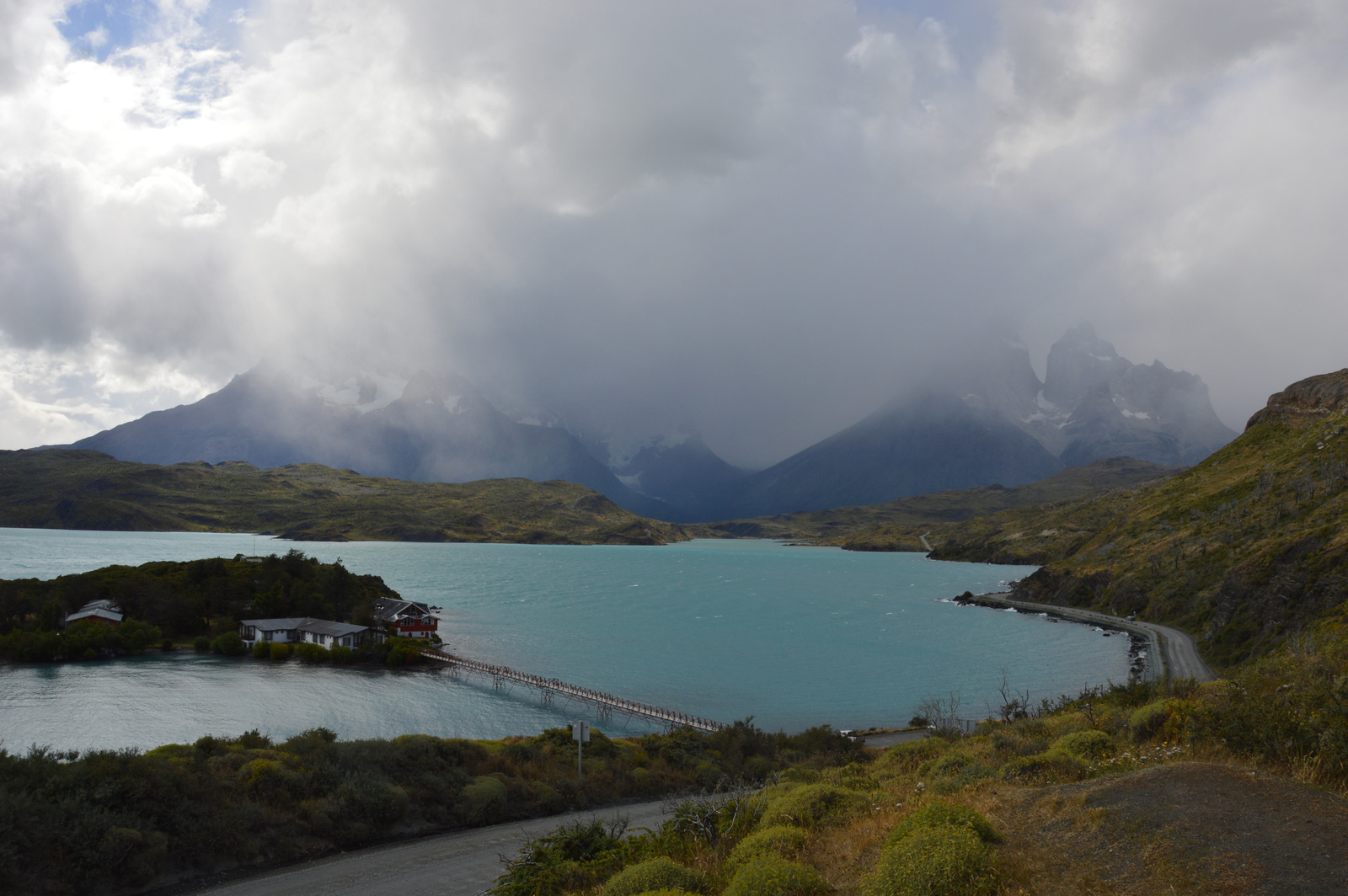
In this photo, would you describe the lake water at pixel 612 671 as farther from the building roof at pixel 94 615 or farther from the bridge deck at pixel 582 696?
the building roof at pixel 94 615

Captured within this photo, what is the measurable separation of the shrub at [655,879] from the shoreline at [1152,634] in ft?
70.5

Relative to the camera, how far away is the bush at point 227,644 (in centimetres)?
7550

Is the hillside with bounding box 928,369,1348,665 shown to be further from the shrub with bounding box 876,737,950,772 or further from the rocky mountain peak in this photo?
the shrub with bounding box 876,737,950,772

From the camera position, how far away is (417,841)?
933 inches

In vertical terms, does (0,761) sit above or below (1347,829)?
below

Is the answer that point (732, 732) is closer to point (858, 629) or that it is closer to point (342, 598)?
point (858, 629)

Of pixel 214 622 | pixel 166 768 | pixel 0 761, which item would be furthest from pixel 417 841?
pixel 214 622

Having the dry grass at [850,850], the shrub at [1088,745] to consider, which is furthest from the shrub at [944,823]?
the shrub at [1088,745]

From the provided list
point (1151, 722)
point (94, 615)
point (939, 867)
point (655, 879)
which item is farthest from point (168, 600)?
point (1151, 722)

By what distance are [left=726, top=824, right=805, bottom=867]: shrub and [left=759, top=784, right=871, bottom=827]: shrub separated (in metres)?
1.82

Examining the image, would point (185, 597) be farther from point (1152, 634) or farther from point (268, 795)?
point (1152, 634)

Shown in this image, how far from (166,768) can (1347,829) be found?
27.4 metres

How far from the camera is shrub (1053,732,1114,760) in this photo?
1634cm

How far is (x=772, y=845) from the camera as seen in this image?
1202 centimetres
